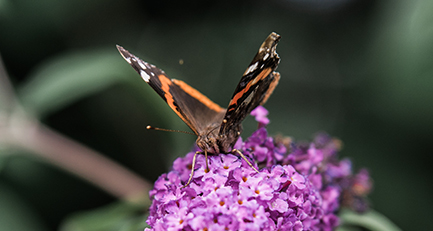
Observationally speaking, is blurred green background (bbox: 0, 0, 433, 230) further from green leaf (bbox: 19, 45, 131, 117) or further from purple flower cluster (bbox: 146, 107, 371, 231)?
purple flower cluster (bbox: 146, 107, 371, 231)

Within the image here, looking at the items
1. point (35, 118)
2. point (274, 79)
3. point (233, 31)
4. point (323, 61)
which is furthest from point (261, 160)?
point (323, 61)

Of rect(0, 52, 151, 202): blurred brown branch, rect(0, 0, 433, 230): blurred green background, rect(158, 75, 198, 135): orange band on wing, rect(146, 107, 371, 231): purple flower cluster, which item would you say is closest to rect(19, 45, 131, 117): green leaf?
rect(0, 0, 433, 230): blurred green background

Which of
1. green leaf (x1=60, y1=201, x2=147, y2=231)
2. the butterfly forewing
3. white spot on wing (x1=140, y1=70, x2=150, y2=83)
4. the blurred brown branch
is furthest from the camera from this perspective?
the blurred brown branch

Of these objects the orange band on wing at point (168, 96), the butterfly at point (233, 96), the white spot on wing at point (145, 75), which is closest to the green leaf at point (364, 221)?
the butterfly at point (233, 96)

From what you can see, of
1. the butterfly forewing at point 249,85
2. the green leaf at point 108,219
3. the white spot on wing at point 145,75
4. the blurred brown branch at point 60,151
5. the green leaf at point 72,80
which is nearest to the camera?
the butterfly forewing at point 249,85

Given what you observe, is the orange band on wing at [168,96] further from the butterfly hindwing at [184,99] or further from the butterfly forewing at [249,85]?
the butterfly forewing at [249,85]

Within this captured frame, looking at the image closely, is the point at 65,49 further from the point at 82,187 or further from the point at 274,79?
the point at 274,79

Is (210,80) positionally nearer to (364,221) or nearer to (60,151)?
(60,151)
